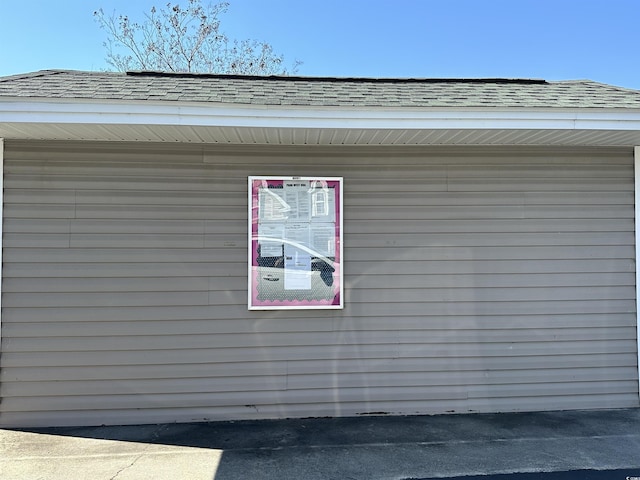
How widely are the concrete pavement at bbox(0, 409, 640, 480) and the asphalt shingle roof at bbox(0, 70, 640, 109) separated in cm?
274

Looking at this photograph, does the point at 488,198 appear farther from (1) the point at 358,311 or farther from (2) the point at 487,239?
(1) the point at 358,311

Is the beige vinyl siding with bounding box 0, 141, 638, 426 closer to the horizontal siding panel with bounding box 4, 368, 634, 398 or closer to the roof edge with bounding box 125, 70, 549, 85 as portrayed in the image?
the horizontal siding panel with bounding box 4, 368, 634, 398

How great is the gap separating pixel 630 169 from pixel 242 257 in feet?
12.8

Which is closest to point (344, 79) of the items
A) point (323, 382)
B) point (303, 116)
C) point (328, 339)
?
point (303, 116)

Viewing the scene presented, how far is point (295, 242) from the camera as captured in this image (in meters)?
4.35

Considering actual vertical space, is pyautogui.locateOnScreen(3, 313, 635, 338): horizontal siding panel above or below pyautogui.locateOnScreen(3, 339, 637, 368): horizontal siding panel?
above

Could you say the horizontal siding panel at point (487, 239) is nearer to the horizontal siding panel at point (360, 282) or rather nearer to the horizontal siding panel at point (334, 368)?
the horizontal siding panel at point (360, 282)

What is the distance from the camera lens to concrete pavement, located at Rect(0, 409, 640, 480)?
10.7ft

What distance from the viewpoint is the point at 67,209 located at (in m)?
4.19

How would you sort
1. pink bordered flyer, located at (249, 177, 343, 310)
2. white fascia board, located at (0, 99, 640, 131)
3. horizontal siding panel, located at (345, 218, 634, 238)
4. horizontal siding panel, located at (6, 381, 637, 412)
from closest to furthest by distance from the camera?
white fascia board, located at (0, 99, 640, 131), horizontal siding panel, located at (6, 381, 637, 412), pink bordered flyer, located at (249, 177, 343, 310), horizontal siding panel, located at (345, 218, 634, 238)

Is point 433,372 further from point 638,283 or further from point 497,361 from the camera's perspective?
point 638,283

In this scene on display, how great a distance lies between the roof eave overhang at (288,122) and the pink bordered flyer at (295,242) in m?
0.46

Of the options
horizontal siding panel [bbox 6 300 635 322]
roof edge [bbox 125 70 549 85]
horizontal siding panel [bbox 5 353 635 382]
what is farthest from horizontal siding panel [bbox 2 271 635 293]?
roof edge [bbox 125 70 549 85]

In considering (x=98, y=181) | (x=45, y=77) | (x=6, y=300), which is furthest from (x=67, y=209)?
(x=45, y=77)
